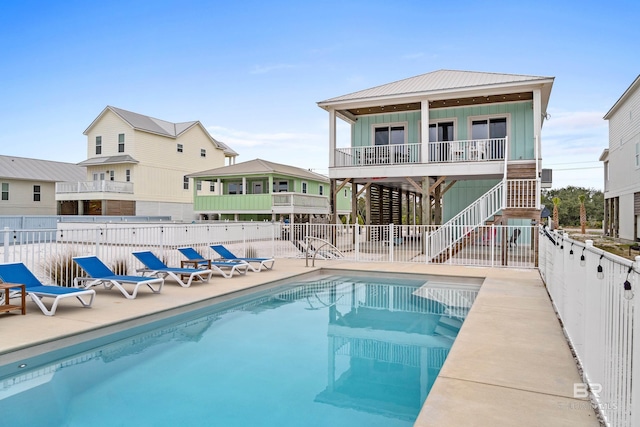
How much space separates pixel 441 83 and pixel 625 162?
54.2ft

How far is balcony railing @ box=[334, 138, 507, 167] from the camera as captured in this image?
58.5 feet

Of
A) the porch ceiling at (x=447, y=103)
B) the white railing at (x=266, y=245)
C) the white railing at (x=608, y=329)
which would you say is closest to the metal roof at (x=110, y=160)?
the white railing at (x=266, y=245)

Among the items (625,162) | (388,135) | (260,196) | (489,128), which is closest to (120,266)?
(388,135)

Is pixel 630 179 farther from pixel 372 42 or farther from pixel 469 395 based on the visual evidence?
pixel 469 395

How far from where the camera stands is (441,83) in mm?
18656

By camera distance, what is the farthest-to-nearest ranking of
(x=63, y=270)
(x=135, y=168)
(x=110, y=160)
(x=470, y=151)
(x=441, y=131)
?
1. (x=110, y=160)
2. (x=135, y=168)
3. (x=441, y=131)
4. (x=470, y=151)
5. (x=63, y=270)

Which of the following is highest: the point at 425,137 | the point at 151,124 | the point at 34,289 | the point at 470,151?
the point at 151,124

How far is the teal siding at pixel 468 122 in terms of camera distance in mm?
18875

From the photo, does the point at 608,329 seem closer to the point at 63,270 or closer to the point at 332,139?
the point at 63,270

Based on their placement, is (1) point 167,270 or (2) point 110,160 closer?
(1) point 167,270

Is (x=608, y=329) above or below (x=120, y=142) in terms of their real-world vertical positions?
below

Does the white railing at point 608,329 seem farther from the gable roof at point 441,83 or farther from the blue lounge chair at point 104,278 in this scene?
the gable roof at point 441,83

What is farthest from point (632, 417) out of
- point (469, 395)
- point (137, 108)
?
point (137, 108)

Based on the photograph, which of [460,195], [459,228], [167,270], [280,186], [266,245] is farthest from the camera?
[280,186]
